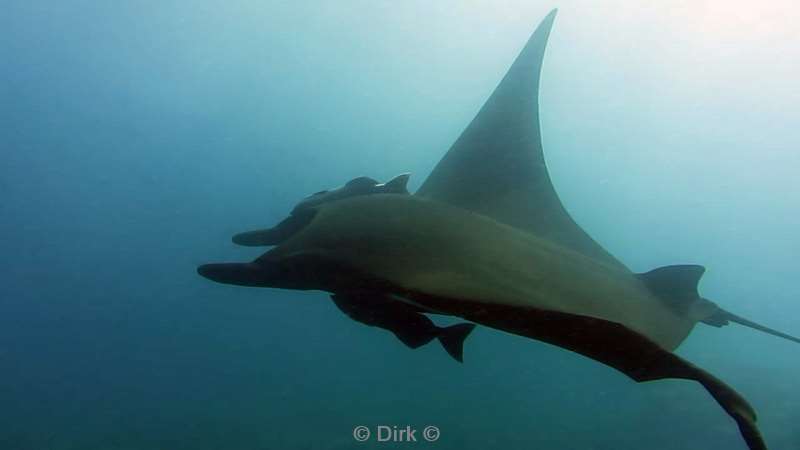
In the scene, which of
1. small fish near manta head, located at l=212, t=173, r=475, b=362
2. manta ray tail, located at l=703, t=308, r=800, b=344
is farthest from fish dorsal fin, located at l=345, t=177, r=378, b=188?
manta ray tail, located at l=703, t=308, r=800, b=344

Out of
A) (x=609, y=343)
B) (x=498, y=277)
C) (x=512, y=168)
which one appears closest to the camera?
(x=609, y=343)

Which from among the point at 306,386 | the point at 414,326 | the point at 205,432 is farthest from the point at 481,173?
the point at 306,386

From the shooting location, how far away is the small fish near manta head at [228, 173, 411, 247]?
8.95 feet

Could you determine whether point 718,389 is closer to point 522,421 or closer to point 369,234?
point 369,234

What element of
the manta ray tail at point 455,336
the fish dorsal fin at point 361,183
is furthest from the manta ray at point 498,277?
the manta ray tail at point 455,336

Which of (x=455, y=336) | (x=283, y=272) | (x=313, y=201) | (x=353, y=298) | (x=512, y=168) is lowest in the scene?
(x=455, y=336)

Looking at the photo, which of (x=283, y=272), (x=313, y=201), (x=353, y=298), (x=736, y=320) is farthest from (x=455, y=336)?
(x=736, y=320)

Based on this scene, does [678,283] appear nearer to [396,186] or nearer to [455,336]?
[455,336]

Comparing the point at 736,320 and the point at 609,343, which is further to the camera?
the point at 736,320

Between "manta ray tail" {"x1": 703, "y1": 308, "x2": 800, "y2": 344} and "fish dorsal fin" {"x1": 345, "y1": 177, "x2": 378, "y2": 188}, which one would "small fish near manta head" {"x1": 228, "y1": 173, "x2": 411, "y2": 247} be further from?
"manta ray tail" {"x1": 703, "y1": 308, "x2": 800, "y2": 344}

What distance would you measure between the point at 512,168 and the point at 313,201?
1.19 m

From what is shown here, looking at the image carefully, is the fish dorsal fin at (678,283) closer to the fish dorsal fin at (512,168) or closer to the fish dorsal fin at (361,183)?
the fish dorsal fin at (512,168)

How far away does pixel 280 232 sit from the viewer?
114 inches

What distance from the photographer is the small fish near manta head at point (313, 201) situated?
273 centimetres
